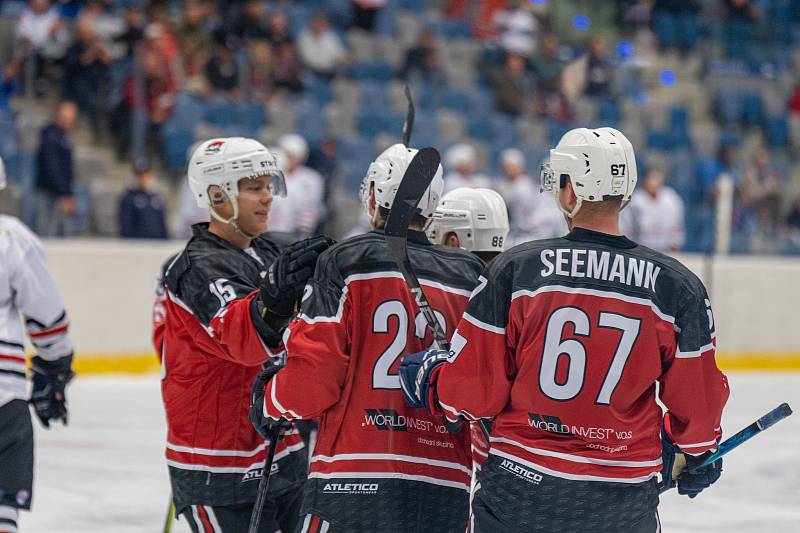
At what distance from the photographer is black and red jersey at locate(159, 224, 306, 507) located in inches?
131

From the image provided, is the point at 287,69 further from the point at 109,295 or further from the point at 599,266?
the point at 599,266

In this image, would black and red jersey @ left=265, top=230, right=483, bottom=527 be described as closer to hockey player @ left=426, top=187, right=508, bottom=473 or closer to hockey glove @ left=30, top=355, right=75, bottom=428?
hockey player @ left=426, top=187, right=508, bottom=473

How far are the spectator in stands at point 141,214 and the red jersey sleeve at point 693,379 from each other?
23.4ft

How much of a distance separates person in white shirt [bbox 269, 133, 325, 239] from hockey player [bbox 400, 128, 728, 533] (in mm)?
7791

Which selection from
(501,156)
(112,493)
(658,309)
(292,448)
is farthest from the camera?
(501,156)

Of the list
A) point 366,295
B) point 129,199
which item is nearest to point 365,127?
point 129,199

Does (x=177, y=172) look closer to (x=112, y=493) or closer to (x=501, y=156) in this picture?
(x=501, y=156)

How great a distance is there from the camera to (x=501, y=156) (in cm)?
1267

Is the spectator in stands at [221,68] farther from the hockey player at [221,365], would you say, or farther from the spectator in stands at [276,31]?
the hockey player at [221,365]

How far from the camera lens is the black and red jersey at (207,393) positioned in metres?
3.33

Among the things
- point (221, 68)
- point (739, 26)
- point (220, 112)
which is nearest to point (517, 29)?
point (739, 26)

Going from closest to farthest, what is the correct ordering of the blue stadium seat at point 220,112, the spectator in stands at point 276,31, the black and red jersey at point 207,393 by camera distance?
the black and red jersey at point 207,393
the blue stadium seat at point 220,112
the spectator in stands at point 276,31

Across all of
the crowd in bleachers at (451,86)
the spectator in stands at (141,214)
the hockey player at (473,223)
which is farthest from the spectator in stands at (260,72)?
the hockey player at (473,223)

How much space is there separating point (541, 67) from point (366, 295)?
1034 cm
